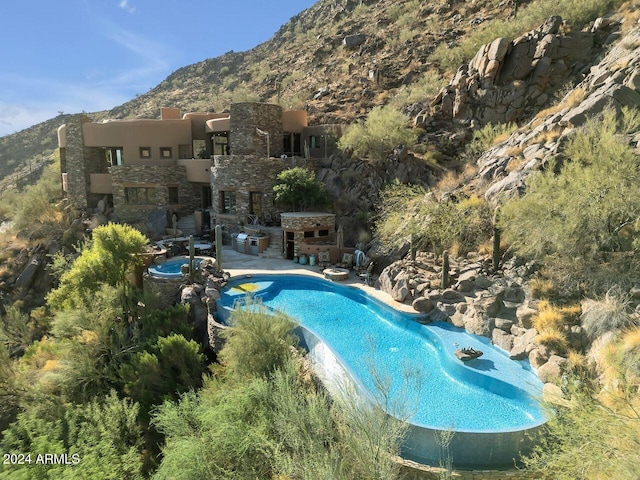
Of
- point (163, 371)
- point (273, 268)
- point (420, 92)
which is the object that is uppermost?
point (420, 92)

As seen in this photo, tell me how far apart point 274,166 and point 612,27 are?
765 inches

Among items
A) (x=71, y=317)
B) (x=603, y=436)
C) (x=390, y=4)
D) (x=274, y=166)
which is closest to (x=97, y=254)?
(x=71, y=317)

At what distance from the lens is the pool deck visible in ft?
49.9

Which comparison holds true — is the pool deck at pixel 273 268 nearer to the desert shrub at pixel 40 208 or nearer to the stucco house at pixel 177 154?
the stucco house at pixel 177 154

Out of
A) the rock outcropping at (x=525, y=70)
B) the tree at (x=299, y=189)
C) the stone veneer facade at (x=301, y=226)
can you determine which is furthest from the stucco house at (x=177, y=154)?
the rock outcropping at (x=525, y=70)

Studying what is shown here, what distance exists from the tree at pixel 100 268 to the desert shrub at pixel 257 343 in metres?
6.65

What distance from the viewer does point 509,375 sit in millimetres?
9148

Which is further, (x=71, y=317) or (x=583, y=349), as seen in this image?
(x=71, y=317)

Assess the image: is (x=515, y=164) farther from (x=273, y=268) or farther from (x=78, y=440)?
(x=78, y=440)

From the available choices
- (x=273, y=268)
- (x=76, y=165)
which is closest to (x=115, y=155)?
(x=76, y=165)

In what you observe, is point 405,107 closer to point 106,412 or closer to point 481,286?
point 481,286

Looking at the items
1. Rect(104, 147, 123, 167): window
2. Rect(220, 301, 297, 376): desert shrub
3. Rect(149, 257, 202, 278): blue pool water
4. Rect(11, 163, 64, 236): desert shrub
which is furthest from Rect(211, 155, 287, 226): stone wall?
Rect(220, 301, 297, 376): desert shrub

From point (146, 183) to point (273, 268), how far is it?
42.0 feet

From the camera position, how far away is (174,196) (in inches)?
1026
